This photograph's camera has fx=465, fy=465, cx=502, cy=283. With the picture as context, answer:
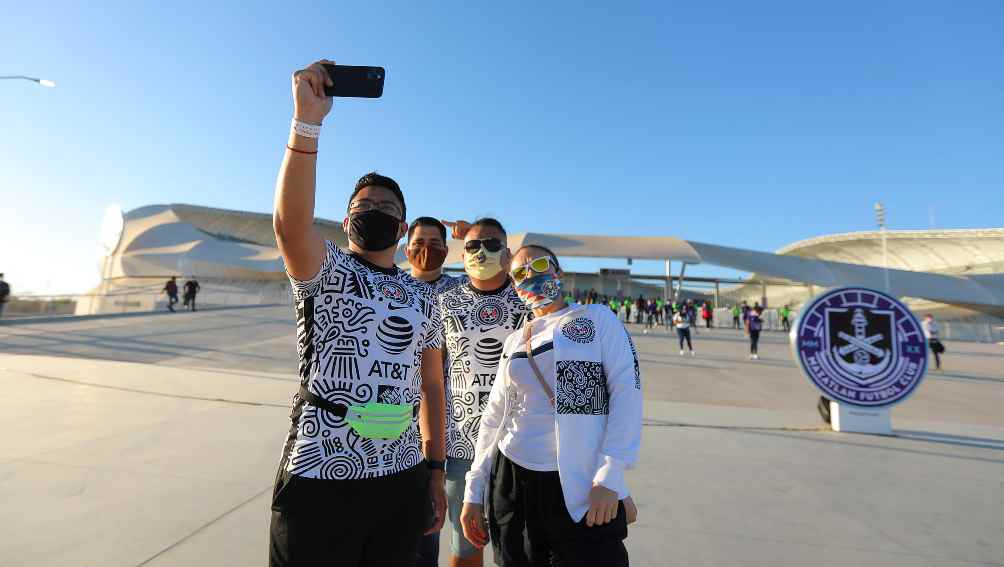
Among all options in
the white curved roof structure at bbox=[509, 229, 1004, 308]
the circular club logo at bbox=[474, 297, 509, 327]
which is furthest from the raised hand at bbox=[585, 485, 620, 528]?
the white curved roof structure at bbox=[509, 229, 1004, 308]

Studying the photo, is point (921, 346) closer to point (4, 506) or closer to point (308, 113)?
point (308, 113)

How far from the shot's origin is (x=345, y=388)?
138 centimetres

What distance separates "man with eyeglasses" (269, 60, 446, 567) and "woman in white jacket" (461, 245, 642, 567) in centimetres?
27

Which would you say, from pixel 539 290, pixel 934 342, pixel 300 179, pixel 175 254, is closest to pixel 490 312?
pixel 539 290

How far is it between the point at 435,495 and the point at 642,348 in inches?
513

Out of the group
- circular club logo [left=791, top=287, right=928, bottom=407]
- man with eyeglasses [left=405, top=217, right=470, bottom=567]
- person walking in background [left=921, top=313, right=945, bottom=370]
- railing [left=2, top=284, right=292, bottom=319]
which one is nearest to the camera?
man with eyeglasses [left=405, top=217, right=470, bottom=567]

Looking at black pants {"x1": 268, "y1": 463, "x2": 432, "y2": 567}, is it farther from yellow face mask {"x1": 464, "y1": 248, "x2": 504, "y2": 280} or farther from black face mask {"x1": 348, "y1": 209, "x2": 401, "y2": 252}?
yellow face mask {"x1": 464, "y1": 248, "x2": 504, "y2": 280}

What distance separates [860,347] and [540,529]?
207 inches

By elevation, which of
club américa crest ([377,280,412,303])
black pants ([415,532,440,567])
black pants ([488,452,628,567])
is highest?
club américa crest ([377,280,412,303])

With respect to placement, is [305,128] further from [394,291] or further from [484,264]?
[484,264]

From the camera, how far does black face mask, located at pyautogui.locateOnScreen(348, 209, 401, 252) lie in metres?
1.56

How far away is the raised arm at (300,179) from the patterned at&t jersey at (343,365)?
0.34 feet

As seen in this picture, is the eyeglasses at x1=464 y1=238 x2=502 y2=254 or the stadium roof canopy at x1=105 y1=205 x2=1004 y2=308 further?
the stadium roof canopy at x1=105 y1=205 x2=1004 y2=308

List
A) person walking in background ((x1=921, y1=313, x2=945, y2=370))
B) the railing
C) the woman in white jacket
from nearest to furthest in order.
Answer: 1. the woman in white jacket
2. person walking in background ((x1=921, y1=313, x2=945, y2=370))
3. the railing
